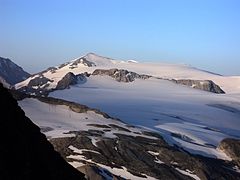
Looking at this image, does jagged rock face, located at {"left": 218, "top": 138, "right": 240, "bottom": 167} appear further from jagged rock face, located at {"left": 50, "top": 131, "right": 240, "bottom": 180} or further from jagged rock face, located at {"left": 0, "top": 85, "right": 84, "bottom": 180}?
jagged rock face, located at {"left": 0, "top": 85, "right": 84, "bottom": 180}

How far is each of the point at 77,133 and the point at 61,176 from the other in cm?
11138

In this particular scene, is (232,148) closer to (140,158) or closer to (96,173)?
(140,158)

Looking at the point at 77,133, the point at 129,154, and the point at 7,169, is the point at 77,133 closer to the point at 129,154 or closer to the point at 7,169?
the point at 129,154

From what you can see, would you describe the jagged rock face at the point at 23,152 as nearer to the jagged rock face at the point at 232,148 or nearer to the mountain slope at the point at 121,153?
the mountain slope at the point at 121,153

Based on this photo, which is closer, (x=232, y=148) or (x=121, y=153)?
(x=121, y=153)

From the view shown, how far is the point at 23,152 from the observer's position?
2606cm

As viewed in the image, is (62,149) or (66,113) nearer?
(62,149)

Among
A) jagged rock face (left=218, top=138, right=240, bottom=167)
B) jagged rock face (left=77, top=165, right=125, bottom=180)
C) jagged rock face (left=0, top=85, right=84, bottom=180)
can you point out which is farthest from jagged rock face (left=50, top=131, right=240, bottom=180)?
jagged rock face (left=0, top=85, right=84, bottom=180)

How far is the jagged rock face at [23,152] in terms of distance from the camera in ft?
80.8

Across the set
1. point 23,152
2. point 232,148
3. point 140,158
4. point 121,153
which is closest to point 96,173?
point 140,158

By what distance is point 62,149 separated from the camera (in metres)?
121

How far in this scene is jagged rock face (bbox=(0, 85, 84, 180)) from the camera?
24625mm

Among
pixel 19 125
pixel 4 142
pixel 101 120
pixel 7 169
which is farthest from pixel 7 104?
pixel 101 120

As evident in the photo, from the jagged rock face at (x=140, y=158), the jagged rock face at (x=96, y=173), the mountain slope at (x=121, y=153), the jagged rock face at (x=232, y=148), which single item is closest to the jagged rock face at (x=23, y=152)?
the jagged rock face at (x=96, y=173)
